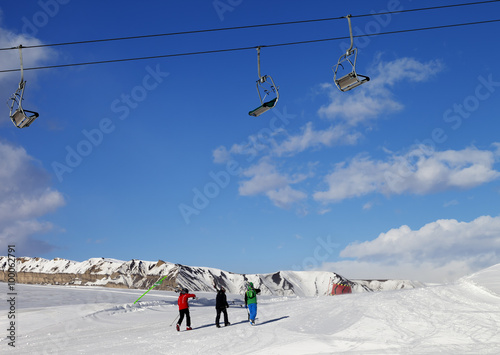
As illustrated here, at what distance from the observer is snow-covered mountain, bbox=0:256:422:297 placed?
7338 centimetres

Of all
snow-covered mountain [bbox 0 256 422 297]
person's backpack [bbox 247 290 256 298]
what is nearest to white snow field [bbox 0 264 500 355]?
person's backpack [bbox 247 290 256 298]

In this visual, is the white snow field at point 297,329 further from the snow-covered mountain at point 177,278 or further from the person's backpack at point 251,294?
the snow-covered mountain at point 177,278

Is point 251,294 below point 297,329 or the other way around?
the other way around

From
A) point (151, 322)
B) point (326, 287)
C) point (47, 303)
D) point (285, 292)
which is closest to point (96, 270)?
point (285, 292)

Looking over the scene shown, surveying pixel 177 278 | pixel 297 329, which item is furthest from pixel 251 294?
pixel 177 278

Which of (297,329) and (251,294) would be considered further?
(251,294)

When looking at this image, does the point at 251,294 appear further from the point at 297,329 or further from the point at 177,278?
the point at 177,278

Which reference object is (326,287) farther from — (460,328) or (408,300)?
(460,328)

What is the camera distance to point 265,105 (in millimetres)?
12320

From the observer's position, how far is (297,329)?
52.6 feet

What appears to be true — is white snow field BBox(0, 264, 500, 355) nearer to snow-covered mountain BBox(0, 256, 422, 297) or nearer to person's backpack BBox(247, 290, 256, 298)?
person's backpack BBox(247, 290, 256, 298)

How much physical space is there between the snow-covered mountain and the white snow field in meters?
48.3

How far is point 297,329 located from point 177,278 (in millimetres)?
57021

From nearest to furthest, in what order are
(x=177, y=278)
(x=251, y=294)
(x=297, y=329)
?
(x=297, y=329) → (x=251, y=294) → (x=177, y=278)
